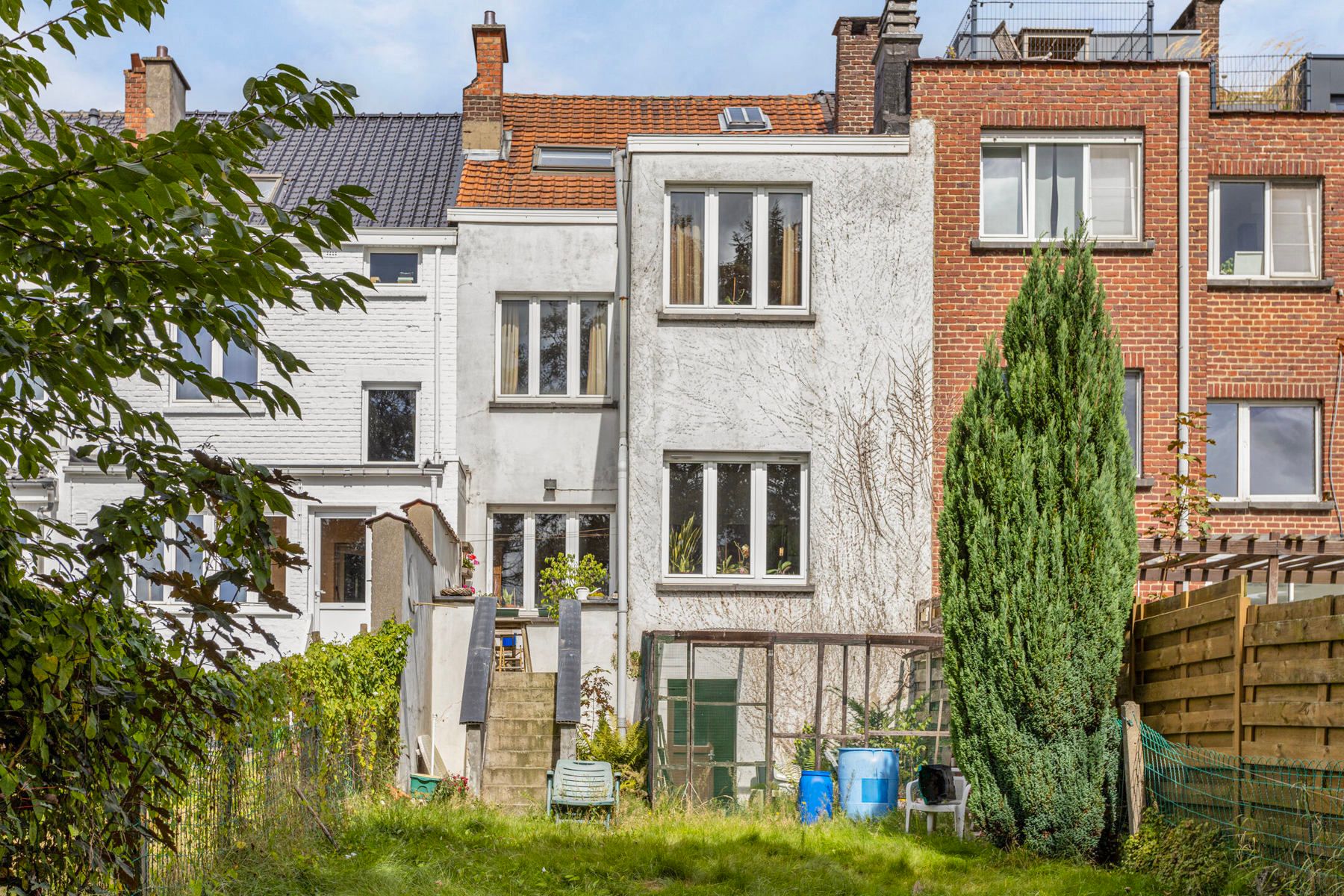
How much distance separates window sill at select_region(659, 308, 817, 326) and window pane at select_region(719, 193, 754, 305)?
0.28 m

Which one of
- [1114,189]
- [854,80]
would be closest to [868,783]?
[1114,189]

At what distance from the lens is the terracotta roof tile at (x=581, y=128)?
72.5ft

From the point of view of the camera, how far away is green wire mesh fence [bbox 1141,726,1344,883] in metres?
8.30

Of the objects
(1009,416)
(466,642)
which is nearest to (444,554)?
(466,642)

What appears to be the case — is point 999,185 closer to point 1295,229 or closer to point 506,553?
point 1295,229

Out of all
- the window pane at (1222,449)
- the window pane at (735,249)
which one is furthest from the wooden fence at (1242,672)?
the window pane at (735,249)

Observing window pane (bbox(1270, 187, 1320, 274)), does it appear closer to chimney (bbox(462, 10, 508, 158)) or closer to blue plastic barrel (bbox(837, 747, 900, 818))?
blue plastic barrel (bbox(837, 747, 900, 818))

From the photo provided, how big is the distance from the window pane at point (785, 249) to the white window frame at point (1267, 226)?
5252 mm

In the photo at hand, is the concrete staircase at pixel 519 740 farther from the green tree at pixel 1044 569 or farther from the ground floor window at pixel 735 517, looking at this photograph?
the green tree at pixel 1044 569

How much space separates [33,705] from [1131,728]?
30.1ft

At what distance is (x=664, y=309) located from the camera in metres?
16.8

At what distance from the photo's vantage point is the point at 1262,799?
9266 millimetres

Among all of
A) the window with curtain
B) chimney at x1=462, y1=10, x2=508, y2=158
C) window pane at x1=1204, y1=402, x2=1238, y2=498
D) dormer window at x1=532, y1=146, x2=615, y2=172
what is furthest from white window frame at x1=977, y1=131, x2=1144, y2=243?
chimney at x1=462, y1=10, x2=508, y2=158

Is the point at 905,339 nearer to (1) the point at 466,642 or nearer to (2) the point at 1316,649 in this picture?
(1) the point at 466,642
